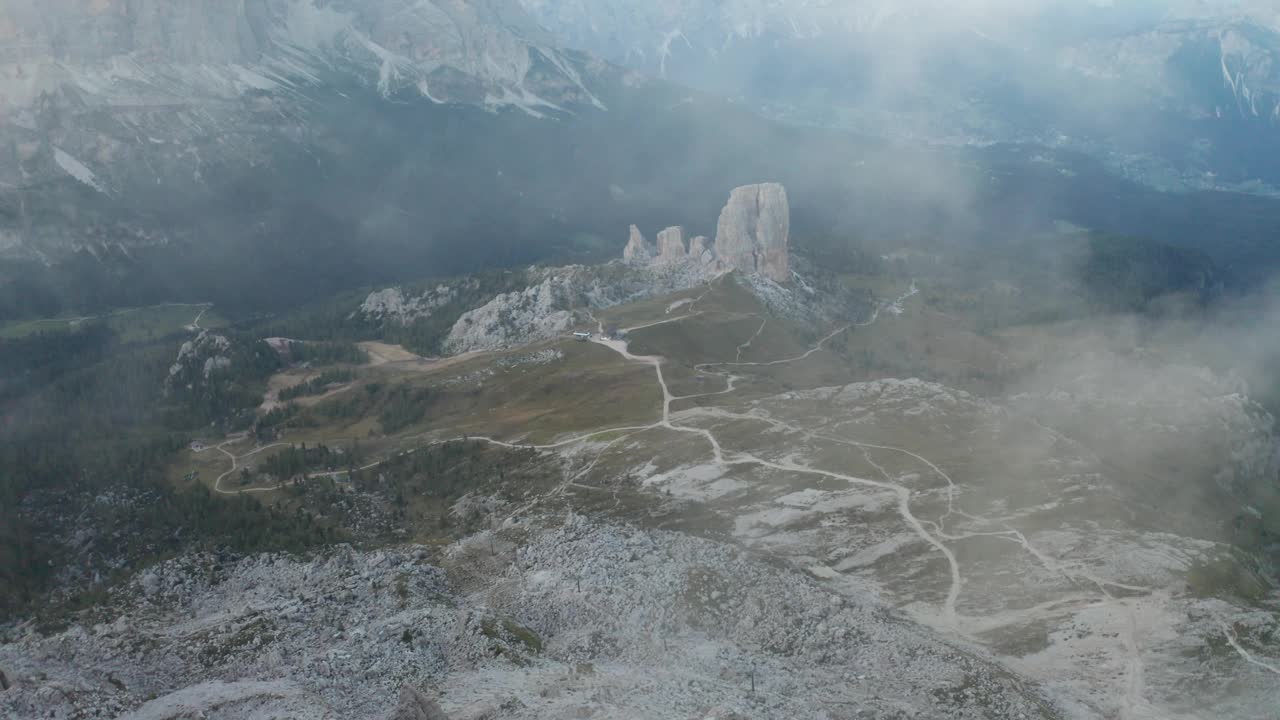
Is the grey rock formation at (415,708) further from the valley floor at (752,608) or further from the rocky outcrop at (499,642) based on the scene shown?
the valley floor at (752,608)

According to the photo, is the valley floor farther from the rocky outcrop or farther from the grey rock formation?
the grey rock formation

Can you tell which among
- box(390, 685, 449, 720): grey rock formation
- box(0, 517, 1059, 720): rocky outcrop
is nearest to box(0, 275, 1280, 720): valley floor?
box(0, 517, 1059, 720): rocky outcrop

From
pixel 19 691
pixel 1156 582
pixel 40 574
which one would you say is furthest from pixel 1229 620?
pixel 40 574

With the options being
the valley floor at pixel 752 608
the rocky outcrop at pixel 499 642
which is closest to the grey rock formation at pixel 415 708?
the rocky outcrop at pixel 499 642

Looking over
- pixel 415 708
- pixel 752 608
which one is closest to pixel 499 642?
pixel 415 708

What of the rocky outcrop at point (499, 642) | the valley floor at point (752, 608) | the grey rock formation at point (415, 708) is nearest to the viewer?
the grey rock formation at point (415, 708)

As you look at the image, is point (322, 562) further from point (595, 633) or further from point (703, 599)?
point (703, 599)

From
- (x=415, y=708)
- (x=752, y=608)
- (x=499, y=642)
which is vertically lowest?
(x=752, y=608)

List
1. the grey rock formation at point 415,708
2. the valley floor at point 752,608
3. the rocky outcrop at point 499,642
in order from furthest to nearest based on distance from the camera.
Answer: the valley floor at point 752,608
the rocky outcrop at point 499,642
the grey rock formation at point 415,708

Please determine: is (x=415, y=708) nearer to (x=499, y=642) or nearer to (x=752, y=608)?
(x=499, y=642)
